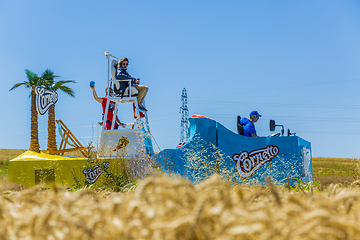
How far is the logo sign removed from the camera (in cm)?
1393

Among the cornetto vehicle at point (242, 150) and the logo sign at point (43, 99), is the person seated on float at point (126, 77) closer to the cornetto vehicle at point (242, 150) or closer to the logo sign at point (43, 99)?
the cornetto vehicle at point (242, 150)

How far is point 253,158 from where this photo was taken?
6.81m

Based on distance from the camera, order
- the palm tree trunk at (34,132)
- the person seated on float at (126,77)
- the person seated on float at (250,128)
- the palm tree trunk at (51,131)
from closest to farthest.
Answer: the person seated on float at (250,128), the person seated on float at (126,77), the palm tree trunk at (51,131), the palm tree trunk at (34,132)

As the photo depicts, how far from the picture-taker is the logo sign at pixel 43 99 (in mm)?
13931

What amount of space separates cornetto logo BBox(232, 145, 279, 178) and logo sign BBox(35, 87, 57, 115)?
10.3 metres

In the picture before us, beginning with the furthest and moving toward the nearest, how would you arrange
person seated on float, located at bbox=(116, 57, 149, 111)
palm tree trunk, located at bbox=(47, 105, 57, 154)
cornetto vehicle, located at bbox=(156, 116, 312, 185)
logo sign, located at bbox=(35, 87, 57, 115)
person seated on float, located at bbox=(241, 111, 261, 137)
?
palm tree trunk, located at bbox=(47, 105, 57, 154)
logo sign, located at bbox=(35, 87, 57, 115)
person seated on float, located at bbox=(116, 57, 149, 111)
person seated on float, located at bbox=(241, 111, 261, 137)
cornetto vehicle, located at bbox=(156, 116, 312, 185)

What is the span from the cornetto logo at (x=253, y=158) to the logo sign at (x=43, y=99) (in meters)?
10.3

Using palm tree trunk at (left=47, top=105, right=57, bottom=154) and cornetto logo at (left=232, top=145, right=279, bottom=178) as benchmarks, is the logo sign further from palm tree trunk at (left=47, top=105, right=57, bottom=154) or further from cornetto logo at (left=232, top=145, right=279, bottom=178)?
cornetto logo at (left=232, top=145, right=279, bottom=178)

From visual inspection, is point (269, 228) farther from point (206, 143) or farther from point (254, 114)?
point (254, 114)

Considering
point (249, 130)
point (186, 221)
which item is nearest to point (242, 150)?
point (249, 130)

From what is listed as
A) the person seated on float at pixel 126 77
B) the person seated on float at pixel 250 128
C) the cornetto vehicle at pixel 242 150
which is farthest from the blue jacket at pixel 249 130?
the person seated on float at pixel 126 77

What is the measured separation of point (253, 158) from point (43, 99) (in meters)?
11.0

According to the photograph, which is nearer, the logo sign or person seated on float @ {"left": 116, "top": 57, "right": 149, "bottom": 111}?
person seated on float @ {"left": 116, "top": 57, "right": 149, "bottom": 111}

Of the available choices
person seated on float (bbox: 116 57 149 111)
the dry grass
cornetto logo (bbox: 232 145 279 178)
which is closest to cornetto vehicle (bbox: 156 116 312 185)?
cornetto logo (bbox: 232 145 279 178)
